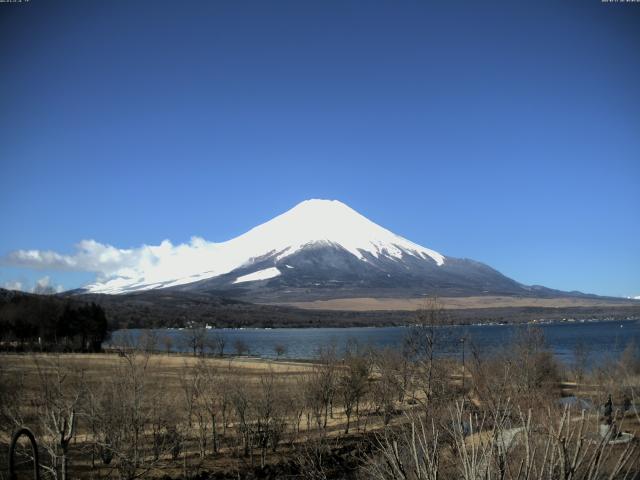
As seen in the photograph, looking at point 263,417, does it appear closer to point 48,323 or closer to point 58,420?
point 58,420

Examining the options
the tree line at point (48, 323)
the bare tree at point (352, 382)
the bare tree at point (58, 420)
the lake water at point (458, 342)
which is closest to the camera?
the bare tree at point (58, 420)

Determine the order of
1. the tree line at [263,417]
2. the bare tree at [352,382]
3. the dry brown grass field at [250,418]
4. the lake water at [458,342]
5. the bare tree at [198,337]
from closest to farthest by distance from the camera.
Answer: the tree line at [263,417] < the dry brown grass field at [250,418] < the bare tree at [352,382] < the lake water at [458,342] < the bare tree at [198,337]

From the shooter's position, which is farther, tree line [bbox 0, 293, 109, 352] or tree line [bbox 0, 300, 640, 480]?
tree line [bbox 0, 293, 109, 352]

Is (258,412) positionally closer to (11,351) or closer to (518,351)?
(518,351)

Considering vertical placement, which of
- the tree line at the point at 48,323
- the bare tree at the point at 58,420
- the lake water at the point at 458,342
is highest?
the bare tree at the point at 58,420

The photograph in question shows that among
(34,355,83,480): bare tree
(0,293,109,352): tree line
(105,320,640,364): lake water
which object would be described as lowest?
(105,320,640,364): lake water

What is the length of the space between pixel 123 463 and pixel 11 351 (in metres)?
64.2

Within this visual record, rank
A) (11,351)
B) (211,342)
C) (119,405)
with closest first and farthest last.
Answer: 1. (119,405)
2. (11,351)
3. (211,342)

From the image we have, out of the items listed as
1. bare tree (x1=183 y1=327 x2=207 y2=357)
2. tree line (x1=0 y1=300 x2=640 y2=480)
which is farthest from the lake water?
bare tree (x1=183 y1=327 x2=207 y2=357)

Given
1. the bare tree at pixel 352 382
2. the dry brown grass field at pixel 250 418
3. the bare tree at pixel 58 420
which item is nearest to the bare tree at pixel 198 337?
the dry brown grass field at pixel 250 418

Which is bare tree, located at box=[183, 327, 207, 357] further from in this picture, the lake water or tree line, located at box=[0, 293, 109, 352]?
tree line, located at box=[0, 293, 109, 352]

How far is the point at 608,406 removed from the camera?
85.2ft

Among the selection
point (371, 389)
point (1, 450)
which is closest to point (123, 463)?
point (1, 450)

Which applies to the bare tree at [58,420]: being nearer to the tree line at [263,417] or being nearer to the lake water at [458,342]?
the tree line at [263,417]
